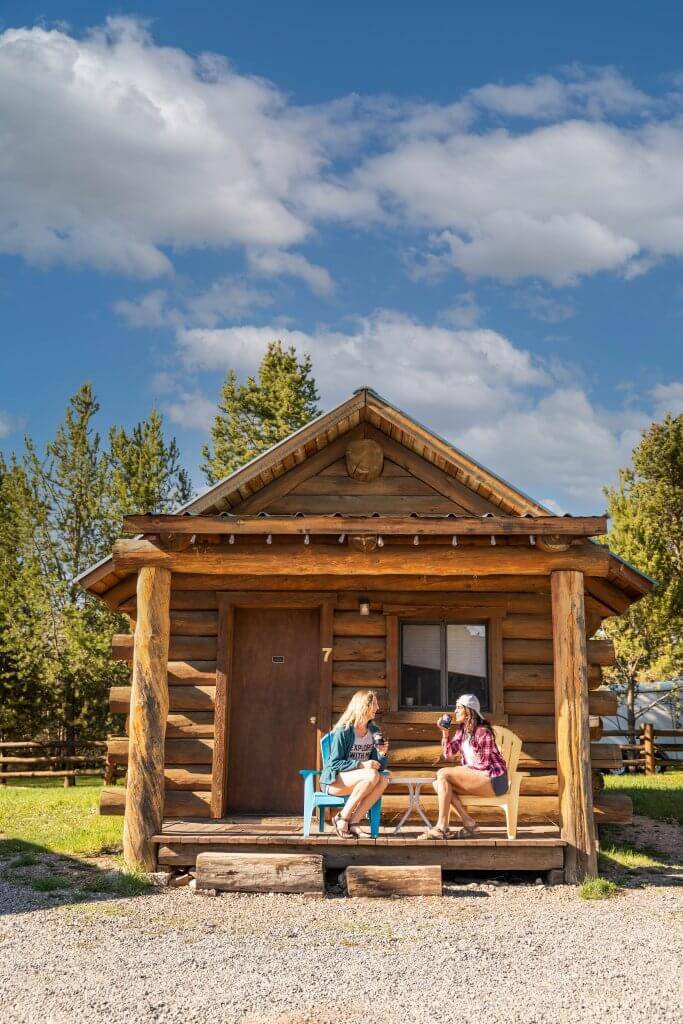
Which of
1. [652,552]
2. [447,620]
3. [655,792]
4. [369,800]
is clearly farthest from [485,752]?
[652,552]

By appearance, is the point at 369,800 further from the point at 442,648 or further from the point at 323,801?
the point at 442,648

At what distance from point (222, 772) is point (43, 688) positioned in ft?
57.0

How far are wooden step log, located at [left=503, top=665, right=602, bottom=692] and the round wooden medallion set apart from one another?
2792mm

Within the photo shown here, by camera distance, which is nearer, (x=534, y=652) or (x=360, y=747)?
(x=360, y=747)

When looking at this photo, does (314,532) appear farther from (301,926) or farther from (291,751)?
(301,926)

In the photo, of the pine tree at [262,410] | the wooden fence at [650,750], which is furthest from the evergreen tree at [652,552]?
the pine tree at [262,410]

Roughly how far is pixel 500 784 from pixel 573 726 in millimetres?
979

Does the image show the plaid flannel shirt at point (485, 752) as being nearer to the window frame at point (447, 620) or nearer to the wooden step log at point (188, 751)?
the window frame at point (447, 620)

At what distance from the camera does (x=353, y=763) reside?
886 cm

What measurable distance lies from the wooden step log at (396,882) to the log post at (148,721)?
A: 2105 millimetres

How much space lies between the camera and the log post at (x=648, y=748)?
2177cm

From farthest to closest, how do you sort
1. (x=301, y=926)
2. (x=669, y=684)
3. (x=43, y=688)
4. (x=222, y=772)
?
(x=669, y=684) < (x=43, y=688) < (x=222, y=772) < (x=301, y=926)

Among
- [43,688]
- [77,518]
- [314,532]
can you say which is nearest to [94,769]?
[43,688]

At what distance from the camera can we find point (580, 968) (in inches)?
247
